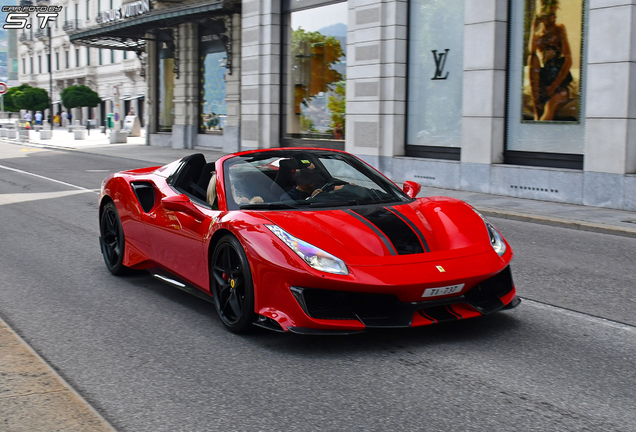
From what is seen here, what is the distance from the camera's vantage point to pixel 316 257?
4.57 metres

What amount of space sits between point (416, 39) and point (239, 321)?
47.6ft

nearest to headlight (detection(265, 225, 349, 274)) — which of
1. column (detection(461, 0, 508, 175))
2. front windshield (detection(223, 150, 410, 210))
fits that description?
front windshield (detection(223, 150, 410, 210))

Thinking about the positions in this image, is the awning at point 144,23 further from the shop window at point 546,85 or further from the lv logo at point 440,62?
the shop window at point 546,85

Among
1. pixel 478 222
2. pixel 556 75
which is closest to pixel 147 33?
pixel 556 75

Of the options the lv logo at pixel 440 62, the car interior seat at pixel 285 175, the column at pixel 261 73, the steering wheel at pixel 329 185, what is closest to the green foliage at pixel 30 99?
the column at pixel 261 73

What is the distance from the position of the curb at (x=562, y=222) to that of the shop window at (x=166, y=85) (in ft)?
83.4

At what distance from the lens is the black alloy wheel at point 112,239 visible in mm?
7023

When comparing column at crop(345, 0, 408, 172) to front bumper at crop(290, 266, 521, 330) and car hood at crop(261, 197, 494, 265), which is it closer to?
car hood at crop(261, 197, 494, 265)

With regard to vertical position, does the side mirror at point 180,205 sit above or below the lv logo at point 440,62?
below

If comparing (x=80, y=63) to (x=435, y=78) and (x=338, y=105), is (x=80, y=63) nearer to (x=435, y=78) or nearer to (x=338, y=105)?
(x=338, y=105)

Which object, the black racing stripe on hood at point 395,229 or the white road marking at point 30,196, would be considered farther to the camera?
the white road marking at point 30,196

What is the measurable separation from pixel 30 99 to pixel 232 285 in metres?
60.9

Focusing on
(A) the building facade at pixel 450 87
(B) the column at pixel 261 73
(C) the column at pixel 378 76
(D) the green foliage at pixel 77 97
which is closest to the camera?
(A) the building facade at pixel 450 87

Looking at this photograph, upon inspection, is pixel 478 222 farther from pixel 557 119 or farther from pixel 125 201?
pixel 557 119
